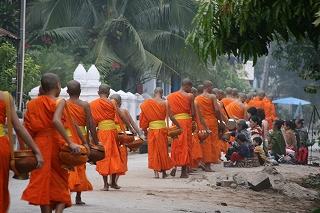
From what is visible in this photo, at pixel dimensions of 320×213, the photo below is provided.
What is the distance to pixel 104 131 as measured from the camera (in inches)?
568

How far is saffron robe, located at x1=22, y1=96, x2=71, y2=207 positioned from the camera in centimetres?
920

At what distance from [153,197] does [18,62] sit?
28.8 ft

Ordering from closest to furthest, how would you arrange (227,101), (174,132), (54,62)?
(174,132)
(227,101)
(54,62)

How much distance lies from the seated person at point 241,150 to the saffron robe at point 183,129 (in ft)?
6.96

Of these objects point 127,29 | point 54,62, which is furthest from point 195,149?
point 54,62

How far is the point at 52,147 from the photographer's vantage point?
928cm

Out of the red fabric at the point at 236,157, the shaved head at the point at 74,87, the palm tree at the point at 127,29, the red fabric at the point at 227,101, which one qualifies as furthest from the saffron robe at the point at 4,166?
the palm tree at the point at 127,29

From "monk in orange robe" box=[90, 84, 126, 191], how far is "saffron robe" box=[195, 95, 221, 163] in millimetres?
4626

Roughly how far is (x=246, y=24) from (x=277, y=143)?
43.8 feet

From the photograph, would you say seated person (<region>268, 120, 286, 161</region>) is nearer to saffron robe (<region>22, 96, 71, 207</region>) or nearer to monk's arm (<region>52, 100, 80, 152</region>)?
saffron robe (<region>22, 96, 71, 207</region>)

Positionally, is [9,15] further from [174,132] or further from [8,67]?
[174,132]

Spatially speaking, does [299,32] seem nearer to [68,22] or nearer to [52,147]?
[52,147]

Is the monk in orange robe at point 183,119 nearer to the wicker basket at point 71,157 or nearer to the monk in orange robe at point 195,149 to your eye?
the monk in orange robe at point 195,149

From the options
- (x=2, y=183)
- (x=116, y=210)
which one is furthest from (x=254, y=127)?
(x=2, y=183)
